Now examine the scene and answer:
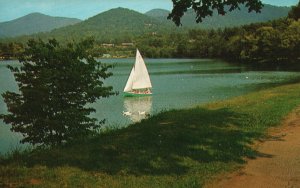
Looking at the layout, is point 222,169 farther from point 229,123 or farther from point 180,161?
point 229,123

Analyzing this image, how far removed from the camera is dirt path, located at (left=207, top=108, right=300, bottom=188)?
8656 millimetres

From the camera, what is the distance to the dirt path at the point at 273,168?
28.4ft

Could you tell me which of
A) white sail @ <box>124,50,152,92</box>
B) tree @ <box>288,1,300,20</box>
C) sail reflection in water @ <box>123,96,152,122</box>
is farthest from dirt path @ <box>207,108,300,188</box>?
tree @ <box>288,1,300,20</box>

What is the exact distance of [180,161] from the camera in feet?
33.6

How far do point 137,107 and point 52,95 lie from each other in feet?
95.8

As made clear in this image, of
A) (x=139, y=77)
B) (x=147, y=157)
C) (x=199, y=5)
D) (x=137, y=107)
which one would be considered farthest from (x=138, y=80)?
(x=147, y=157)

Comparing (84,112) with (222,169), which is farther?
(84,112)

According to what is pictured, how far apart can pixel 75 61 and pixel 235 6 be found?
8139mm

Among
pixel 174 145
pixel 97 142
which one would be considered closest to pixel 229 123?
pixel 174 145

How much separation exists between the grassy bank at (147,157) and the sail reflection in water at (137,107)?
23.8 m

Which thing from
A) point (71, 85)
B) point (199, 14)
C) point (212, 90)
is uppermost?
point (199, 14)

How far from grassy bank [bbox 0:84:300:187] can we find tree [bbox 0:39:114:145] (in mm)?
3813

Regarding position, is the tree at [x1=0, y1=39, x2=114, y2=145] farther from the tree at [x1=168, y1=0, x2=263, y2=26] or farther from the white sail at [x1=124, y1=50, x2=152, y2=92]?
the white sail at [x1=124, y1=50, x2=152, y2=92]

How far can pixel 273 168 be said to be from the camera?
382 inches
